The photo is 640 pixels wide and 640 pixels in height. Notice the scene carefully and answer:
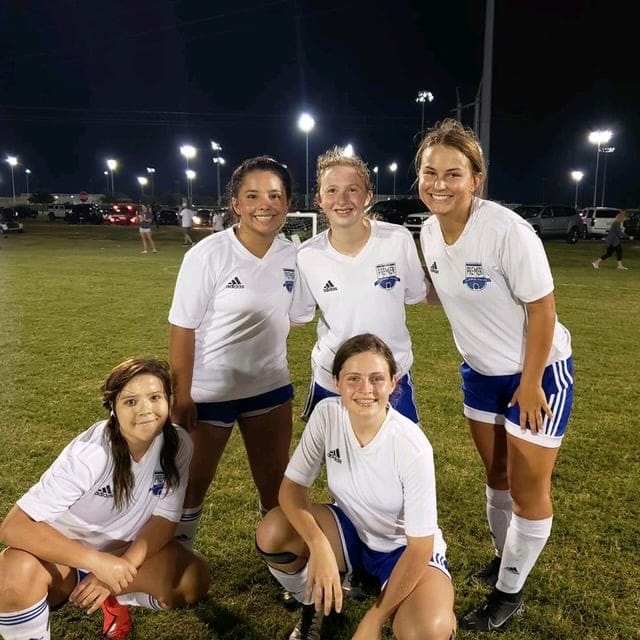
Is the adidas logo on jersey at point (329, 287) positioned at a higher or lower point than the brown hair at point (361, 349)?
higher

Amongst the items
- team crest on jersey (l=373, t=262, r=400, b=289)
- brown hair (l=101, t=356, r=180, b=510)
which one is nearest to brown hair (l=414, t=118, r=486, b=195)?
team crest on jersey (l=373, t=262, r=400, b=289)

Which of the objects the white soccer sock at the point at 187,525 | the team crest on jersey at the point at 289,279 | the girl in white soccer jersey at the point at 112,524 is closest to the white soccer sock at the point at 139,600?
the girl in white soccer jersey at the point at 112,524

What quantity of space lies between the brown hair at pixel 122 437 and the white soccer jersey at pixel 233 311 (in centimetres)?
30

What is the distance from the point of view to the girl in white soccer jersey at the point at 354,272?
2.63 m

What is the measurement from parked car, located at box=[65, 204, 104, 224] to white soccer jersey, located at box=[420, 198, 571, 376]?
138 ft

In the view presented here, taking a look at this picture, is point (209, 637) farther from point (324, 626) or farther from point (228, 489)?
point (228, 489)

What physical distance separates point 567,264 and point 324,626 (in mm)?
17186

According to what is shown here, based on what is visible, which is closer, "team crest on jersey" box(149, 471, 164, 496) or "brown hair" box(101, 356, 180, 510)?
"brown hair" box(101, 356, 180, 510)

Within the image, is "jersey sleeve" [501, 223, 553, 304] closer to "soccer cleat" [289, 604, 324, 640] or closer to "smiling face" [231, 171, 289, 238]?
"smiling face" [231, 171, 289, 238]

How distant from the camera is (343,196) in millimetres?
2613

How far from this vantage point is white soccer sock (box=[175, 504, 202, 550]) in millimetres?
2926

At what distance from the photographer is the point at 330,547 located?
2428 mm

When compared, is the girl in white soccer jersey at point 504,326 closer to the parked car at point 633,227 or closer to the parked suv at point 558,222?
the parked suv at point 558,222

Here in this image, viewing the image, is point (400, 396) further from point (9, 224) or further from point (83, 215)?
point (83, 215)
